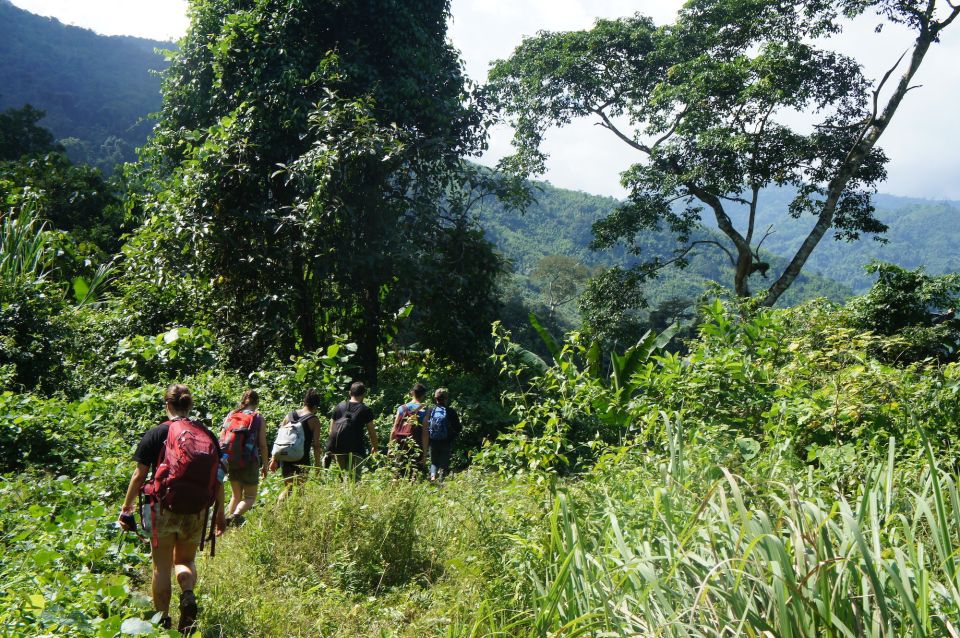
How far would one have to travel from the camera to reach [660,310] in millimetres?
31797

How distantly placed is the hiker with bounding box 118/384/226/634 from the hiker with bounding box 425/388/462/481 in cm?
350

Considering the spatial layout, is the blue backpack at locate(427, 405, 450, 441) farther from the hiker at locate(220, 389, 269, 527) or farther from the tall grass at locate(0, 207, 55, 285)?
the tall grass at locate(0, 207, 55, 285)

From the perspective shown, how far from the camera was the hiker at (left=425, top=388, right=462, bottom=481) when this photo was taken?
7562 mm

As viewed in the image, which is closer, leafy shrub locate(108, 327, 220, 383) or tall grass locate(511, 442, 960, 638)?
tall grass locate(511, 442, 960, 638)

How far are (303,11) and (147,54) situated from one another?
4153 inches

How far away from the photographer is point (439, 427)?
756 cm

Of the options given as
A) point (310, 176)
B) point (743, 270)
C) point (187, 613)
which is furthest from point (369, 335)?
point (743, 270)

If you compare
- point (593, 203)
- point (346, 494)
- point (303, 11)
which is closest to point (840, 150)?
point (303, 11)

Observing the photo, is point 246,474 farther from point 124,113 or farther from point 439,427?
point 124,113

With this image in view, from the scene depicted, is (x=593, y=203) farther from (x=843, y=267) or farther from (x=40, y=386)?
(x=843, y=267)

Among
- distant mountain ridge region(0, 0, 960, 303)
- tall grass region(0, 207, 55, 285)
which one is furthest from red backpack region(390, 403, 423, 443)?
distant mountain ridge region(0, 0, 960, 303)

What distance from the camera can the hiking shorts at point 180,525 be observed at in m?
4.09

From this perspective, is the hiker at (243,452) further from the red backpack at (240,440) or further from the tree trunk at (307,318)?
the tree trunk at (307,318)

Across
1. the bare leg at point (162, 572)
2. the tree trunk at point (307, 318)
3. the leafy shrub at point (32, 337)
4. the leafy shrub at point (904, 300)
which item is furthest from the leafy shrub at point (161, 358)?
the leafy shrub at point (904, 300)
